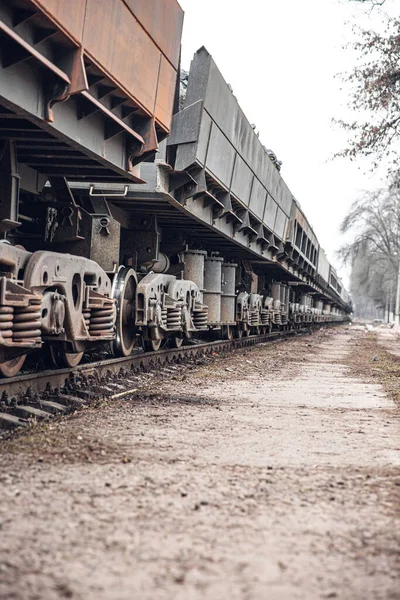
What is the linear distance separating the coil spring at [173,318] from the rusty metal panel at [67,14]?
4.84 meters

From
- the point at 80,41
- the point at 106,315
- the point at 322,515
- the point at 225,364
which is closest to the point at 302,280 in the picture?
the point at 225,364

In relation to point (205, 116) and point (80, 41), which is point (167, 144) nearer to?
point (205, 116)

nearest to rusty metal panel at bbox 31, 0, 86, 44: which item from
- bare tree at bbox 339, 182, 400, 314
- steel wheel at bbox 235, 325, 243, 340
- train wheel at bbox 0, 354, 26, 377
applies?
train wheel at bbox 0, 354, 26, 377

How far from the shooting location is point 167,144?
854 centimetres

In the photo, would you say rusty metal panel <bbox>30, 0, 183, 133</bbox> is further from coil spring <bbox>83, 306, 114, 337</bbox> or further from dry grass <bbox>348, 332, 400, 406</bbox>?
dry grass <bbox>348, 332, 400, 406</bbox>

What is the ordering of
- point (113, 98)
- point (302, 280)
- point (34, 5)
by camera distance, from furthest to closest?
point (302, 280) < point (113, 98) < point (34, 5)

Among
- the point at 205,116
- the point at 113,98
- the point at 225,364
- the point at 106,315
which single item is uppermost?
the point at 205,116

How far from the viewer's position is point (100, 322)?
6605 millimetres

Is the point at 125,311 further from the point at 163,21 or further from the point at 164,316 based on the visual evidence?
the point at 163,21

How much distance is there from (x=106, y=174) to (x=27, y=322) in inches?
84.1

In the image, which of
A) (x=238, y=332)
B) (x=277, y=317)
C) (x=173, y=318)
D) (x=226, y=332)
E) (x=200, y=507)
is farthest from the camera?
(x=277, y=317)

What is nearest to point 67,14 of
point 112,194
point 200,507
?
point 200,507

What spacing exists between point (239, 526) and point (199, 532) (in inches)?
6.5

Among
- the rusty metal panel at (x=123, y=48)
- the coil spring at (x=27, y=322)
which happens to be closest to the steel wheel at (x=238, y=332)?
the rusty metal panel at (x=123, y=48)
